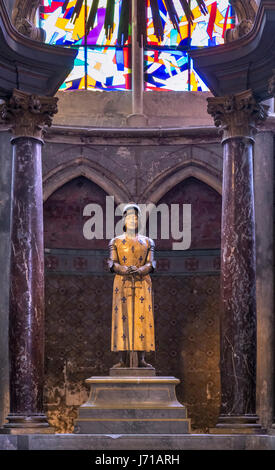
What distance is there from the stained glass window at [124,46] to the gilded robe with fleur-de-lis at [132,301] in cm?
525

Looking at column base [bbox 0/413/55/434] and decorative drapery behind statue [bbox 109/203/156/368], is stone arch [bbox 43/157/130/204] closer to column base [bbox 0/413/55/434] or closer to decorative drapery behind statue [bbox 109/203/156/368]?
decorative drapery behind statue [bbox 109/203/156/368]

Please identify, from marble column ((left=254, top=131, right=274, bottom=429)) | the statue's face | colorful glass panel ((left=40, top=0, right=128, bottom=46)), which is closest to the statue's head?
the statue's face

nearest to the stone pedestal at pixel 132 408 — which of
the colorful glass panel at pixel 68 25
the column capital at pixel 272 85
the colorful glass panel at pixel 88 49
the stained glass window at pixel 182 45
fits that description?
the column capital at pixel 272 85

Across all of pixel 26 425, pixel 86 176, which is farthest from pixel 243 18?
pixel 26 425

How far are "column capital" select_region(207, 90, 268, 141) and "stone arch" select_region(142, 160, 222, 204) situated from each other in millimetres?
2656

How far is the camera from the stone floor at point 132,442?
10.3 metres

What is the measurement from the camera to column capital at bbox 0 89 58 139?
40.4 ft

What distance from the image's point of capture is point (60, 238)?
15.1m

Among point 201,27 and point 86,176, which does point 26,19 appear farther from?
point 201,27

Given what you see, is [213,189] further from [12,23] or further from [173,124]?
[12,23]

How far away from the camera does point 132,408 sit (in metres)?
10.8

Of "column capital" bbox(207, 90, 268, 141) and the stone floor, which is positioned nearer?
the stone floor

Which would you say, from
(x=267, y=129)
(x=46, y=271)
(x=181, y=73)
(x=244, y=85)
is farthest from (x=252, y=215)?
(x=181, y=73)
